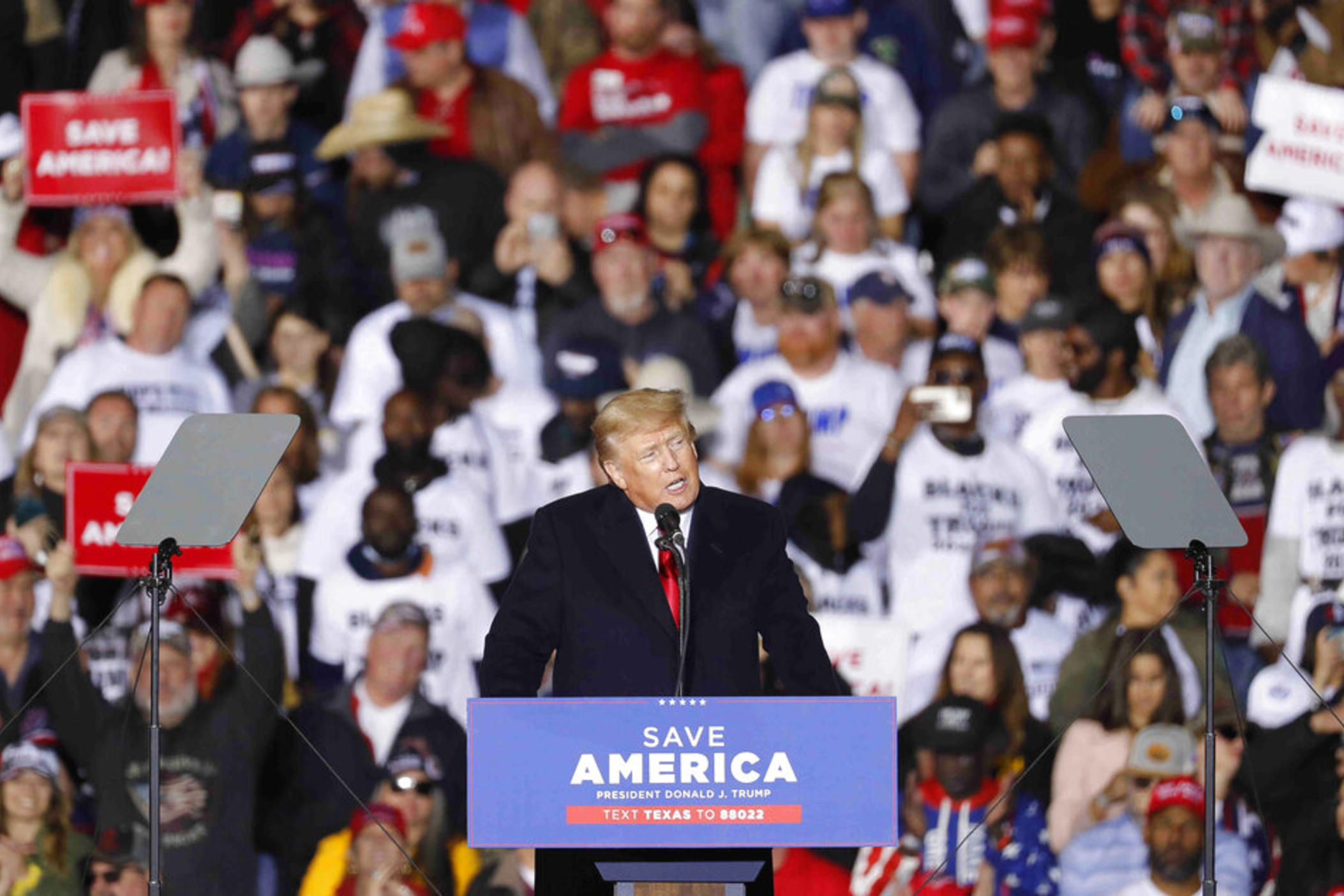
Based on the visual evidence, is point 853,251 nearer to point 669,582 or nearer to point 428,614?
point 428,614

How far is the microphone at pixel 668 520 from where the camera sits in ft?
8.61

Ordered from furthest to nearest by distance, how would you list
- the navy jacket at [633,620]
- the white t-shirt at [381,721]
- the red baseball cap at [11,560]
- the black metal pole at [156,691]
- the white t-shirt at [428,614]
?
the red baseball cap at [11,560] → the white t-shirt at [428,614] → the white t-shirt at [381,721] → the black metal pole at [156,691] → the navy jacket at [633,620]

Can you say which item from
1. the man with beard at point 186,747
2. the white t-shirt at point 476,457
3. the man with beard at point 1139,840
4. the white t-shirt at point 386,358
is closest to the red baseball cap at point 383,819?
the man with beard at point 186,747

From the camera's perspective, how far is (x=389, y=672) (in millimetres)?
5645

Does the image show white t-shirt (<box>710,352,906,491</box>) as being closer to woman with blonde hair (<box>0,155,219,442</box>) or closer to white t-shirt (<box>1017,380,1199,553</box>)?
white t-shirt (<box>1017,380,1199,553</box>)

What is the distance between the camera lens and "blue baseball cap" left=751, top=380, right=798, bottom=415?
5.80 meters

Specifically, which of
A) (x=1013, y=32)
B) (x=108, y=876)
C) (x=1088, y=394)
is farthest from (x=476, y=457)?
(x=1013, y=32)

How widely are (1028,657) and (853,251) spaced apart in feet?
4.64

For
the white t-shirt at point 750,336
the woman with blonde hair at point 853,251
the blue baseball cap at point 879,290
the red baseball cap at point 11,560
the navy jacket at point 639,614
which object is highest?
the woman with blonde hair at point 853,251

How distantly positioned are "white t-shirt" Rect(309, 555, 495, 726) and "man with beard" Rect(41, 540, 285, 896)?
175mm

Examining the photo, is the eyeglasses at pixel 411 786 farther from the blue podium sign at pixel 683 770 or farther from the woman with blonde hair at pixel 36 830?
the blue podium sign at pixel 683 770

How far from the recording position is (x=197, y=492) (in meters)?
3.18

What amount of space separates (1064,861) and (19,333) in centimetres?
376

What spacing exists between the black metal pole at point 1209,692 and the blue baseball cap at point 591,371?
3002 millimetres
